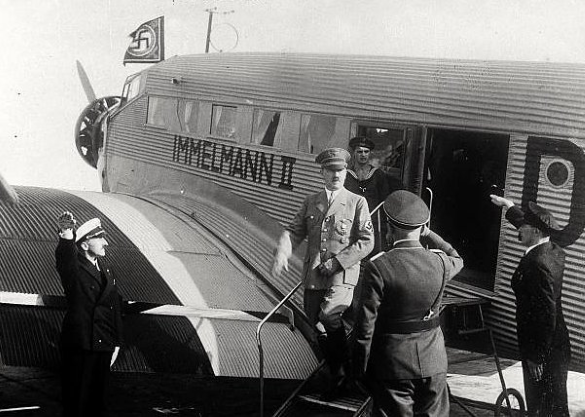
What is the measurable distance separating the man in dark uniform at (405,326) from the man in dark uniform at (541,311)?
745 mm

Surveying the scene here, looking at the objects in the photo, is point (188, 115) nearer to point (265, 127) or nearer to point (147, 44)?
point (265, 127)

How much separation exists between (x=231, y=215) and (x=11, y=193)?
6.33ft

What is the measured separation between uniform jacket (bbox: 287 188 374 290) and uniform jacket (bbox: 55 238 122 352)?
1250 millimetres

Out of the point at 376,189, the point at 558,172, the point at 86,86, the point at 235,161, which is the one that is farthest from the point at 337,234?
the point at 86,86

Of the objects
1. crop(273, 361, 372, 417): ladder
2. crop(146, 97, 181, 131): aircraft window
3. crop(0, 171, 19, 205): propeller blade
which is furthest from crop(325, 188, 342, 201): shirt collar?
crop(146, 97, 181, 131): aircraft window

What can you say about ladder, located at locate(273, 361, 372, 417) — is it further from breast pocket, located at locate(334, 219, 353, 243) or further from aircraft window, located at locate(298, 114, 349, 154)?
aircraft window, located at locate(298, 114, 349, 154)

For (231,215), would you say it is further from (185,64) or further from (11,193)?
(185,64)

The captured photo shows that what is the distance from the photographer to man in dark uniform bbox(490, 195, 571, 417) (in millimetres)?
4066

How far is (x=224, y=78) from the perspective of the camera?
288 inches

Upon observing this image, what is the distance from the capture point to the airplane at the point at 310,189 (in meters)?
4.19

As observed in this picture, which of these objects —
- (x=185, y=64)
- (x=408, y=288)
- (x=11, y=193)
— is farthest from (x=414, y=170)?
(x=185, y=64)

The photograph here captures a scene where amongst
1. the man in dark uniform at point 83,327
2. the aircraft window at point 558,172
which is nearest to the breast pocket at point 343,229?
the aircraft window at point 558,172

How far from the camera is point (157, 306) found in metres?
4.69

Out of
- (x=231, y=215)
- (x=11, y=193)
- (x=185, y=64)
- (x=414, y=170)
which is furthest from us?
(x=185, y=64)
